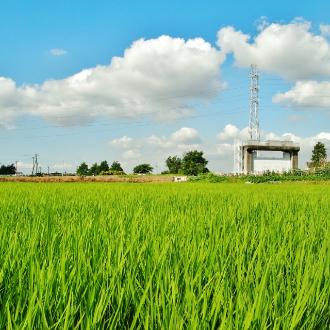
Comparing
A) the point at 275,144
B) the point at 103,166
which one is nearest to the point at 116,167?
the point at 103,166

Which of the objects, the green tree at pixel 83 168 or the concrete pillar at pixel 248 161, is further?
the green tree at pixel 83 168

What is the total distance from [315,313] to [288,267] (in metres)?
0.80

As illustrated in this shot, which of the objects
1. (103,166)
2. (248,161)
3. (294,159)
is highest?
(103,166)

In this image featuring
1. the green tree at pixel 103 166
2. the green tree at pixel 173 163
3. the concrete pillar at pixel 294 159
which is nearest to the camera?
the concrete pillar at pixel 294 159

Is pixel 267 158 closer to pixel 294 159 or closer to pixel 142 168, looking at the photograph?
pixel 294 159

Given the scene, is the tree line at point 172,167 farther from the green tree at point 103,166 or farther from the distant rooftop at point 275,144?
the distant rooftop at point 275,144

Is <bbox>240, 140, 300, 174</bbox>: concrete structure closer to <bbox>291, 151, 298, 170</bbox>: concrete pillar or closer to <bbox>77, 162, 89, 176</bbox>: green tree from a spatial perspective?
<bbox>291, 151, 298, 170</bbox>: concrete pillar

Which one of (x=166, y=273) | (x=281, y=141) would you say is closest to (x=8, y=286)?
(x=166, y=273)

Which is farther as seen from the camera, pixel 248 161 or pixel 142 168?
pixel 142 168

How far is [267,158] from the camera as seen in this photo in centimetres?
5425

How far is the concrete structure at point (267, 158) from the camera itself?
53.2 metres

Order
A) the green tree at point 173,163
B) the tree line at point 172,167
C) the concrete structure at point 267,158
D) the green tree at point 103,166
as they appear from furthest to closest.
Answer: the green tree at point 103,166, the green tree at point 173,163, the tree line at point 172,167, the concrete structure at point 267,158

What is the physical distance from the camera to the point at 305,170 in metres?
44.5

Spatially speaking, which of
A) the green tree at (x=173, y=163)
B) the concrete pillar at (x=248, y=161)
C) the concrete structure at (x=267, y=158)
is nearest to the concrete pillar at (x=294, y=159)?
the concrete structure at (x=267, y=158)
